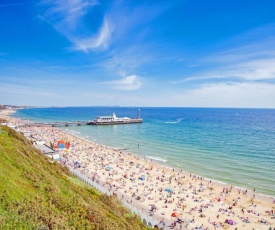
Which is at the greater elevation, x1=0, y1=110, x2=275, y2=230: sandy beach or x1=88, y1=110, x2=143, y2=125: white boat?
x1=88, y1=110, x2=143, y2=125: white boat

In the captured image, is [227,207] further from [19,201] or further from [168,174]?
[19,201]

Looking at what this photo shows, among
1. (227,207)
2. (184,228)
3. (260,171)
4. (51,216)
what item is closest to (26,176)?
(51,216)

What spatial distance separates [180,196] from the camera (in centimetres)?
2880

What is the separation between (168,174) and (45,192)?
27815 mm

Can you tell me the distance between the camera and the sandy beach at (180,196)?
22.8 m

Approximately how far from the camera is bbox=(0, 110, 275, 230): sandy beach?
22844 mm

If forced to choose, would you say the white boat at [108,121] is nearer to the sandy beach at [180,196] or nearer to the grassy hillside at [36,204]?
the sandy beach at [180,196]

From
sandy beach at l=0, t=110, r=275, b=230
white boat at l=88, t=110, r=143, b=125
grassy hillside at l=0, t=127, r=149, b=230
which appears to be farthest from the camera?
white boat at l=88, t=110, r=143, b=125

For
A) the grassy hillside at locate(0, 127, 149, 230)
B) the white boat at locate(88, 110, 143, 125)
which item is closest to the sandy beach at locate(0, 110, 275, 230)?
the grassy hillside at locate(0, 127, 149, 230)

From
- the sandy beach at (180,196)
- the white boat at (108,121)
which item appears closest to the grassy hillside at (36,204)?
the sandy beach at (180,196)

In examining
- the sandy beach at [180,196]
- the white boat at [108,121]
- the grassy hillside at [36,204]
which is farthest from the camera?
the white boat at [108,121]

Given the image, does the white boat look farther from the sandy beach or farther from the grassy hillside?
the grassy hillside

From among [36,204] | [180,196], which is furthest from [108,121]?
[36,204]

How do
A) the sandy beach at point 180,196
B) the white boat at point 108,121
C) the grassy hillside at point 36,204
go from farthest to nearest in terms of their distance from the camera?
the white boat at point 108,121 → the sandy beach at point 180,196 → the grassy hillside at point 36,204
